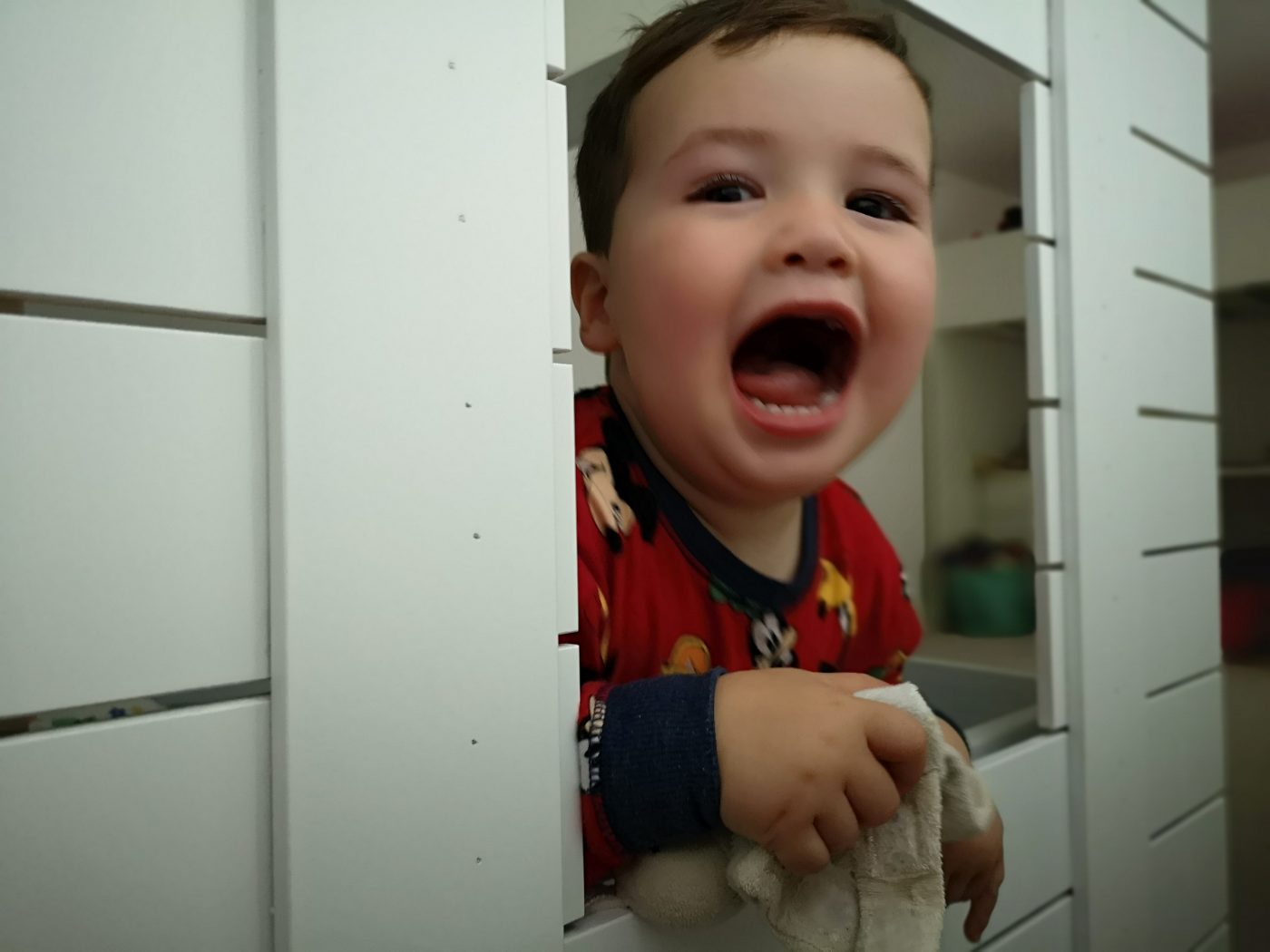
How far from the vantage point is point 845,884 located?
0.50 meters

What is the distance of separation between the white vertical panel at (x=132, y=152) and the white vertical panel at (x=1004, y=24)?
0.55 metres

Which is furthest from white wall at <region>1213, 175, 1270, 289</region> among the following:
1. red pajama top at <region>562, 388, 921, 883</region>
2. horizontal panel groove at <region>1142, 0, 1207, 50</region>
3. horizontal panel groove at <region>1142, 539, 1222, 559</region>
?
red pajama top at <region>562, 388, 921, 883</region>

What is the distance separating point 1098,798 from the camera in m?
0.87

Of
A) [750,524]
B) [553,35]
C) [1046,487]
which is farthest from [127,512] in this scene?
[1046,487]

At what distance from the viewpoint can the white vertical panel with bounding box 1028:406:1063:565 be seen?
0.84m

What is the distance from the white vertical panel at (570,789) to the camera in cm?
48

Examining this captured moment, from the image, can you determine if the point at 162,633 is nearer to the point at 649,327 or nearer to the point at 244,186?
the point at 244,186

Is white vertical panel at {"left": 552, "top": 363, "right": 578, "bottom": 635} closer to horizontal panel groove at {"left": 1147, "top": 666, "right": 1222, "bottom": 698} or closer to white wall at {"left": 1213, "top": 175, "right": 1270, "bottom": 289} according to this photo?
horizontal panel groove at {"left": 1147, "top": 666, "right": 1222, "bottom": 698}

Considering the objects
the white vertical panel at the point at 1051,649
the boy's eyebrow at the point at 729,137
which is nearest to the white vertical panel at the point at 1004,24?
the boy's eyebrow at the point at 729,137

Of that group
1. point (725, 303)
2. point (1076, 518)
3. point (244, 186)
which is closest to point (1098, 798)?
point (1076, 518)

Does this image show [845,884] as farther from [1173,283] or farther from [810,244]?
[1173,283]

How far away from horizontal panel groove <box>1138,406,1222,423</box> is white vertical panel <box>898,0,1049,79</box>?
39 cm

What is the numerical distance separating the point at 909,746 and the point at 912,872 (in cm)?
8

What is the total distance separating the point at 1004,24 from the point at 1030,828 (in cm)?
75
